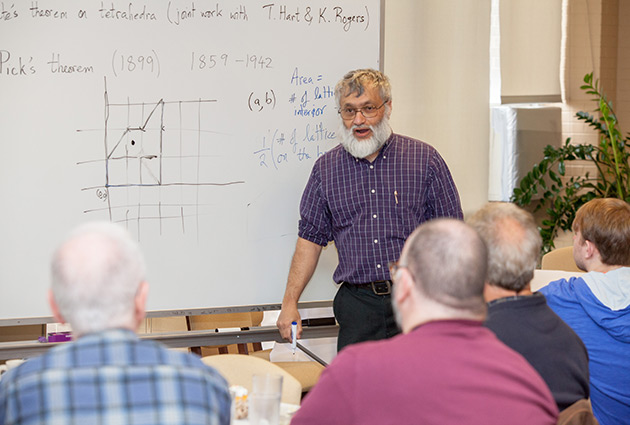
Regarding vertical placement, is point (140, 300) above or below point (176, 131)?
below

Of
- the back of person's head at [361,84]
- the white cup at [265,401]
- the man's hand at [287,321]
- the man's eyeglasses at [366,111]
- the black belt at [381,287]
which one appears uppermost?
the back of person's head at [361,84]

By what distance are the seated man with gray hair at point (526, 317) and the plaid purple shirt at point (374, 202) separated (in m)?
1.29

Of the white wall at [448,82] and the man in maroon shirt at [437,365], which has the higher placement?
the white wall at [448,82]

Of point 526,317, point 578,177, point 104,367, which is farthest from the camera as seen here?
point 578,177

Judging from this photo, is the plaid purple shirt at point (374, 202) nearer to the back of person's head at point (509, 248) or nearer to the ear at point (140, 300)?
the back of person's head at point (509, 248)

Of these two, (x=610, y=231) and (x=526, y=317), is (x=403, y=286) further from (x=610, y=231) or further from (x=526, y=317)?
(x=610, y=231)

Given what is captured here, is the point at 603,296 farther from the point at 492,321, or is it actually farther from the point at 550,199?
the point at 550,199

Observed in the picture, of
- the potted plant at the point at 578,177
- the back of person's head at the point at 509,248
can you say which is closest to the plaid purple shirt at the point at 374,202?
the back of person's head at the point at 509,248

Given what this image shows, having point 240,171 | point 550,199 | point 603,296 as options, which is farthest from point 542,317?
point 550,199

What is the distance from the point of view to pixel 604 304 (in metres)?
2.78

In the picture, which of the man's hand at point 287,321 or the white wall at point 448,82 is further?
the white wall at point 448,82

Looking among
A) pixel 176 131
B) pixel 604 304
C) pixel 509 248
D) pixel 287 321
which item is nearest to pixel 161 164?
pixel 176 131

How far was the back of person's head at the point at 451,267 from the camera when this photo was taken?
1630mm

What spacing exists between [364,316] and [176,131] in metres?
1.19
